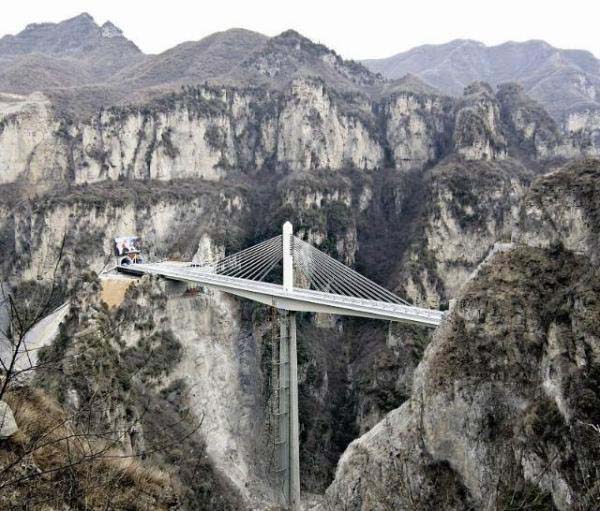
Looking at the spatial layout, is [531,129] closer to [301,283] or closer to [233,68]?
[301,283]

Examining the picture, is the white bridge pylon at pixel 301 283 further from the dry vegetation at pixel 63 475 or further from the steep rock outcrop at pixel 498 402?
the dry vegetation at pixel 63 475

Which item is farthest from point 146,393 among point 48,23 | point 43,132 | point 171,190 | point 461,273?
point 48,23

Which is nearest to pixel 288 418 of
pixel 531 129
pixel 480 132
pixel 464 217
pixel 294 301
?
pixel 294 301

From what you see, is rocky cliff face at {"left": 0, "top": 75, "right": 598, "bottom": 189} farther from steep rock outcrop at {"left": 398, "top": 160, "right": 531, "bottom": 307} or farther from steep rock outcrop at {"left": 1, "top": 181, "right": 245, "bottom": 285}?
steep rock outcrop at {"left": 1, "top": 181, "right": 245, "bottom": 285}

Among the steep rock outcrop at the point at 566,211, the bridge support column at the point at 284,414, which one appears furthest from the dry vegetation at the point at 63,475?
the bridge support column at the point at 284,414

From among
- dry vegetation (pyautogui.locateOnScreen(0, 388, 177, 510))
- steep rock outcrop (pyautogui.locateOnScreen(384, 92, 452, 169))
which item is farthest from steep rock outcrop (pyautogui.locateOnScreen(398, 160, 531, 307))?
dry vegetation (pyautogui.locateOnScreen(0, 388, 177, 510))

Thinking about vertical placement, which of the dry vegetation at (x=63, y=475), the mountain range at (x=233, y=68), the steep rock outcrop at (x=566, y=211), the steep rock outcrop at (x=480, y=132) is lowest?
the dry vegetation at (x=63, y=475)
